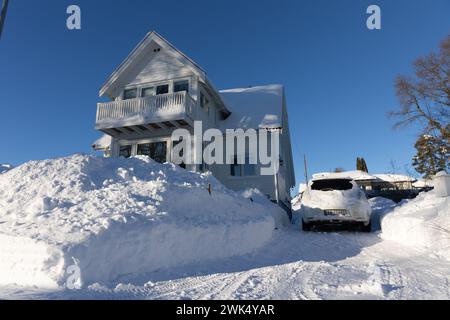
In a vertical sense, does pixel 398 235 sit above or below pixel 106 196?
below

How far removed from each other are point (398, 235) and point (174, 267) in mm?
5595

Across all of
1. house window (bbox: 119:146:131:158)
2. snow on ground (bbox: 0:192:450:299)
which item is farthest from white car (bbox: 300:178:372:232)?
house window (bbox: 119:146:131:158)

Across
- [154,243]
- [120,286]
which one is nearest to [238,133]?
[154,243]

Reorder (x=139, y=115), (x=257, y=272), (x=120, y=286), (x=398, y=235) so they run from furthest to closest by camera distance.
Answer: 1. (x=139, y=115)
2. (x=398, y=235)
3. (x=257, y=272)
4. (x=120, y=286)

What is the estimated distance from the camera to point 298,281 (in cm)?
397

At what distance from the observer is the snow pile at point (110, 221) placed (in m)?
4.19

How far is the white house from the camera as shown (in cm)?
1534

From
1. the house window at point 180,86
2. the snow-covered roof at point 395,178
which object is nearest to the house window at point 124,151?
the house window at point 180,86

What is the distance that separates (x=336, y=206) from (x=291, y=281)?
17.3ft

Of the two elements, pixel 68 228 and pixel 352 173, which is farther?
pixel 352 173

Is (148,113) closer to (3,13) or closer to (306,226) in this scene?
(3,13)

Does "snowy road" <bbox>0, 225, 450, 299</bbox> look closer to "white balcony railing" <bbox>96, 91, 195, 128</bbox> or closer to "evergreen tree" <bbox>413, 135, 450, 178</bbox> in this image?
"white balcony railing" <bbox>96, 91, 195, 128</bbox>
